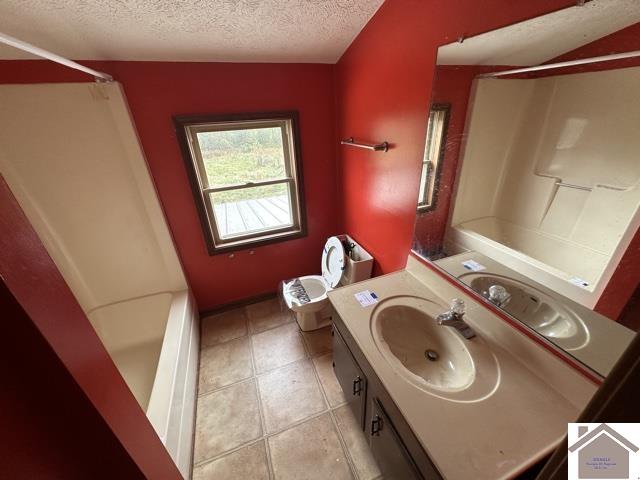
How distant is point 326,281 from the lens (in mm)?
2312

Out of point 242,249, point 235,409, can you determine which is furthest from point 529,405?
point 242,249

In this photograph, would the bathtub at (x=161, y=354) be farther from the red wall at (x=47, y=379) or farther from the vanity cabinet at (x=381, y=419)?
the vanity cabinet at (x=381, y=419)

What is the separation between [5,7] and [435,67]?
1.75 metres

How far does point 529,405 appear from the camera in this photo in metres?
0.88

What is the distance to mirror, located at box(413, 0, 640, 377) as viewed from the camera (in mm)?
734

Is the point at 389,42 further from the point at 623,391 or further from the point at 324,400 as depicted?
the point at 324,400

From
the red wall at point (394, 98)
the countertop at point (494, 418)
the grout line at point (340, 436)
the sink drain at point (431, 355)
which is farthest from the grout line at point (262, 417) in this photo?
the red wall at point (394, 98)

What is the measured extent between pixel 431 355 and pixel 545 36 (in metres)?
1.31

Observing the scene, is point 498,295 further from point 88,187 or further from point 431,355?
point 88,187

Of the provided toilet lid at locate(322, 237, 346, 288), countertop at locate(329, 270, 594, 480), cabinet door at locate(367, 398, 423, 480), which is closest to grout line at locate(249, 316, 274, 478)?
cabinet door at locate(367, 398, 423, 480)

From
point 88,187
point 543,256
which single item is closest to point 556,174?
point 543,256

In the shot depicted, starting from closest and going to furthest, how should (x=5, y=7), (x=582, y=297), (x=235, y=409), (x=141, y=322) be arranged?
(x=582, y=297), (x=5, y=7), (x=235, y=409), (x=141, y=322)

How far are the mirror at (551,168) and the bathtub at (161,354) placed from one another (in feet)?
5.55

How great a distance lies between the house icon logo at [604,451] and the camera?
43 centimetres
